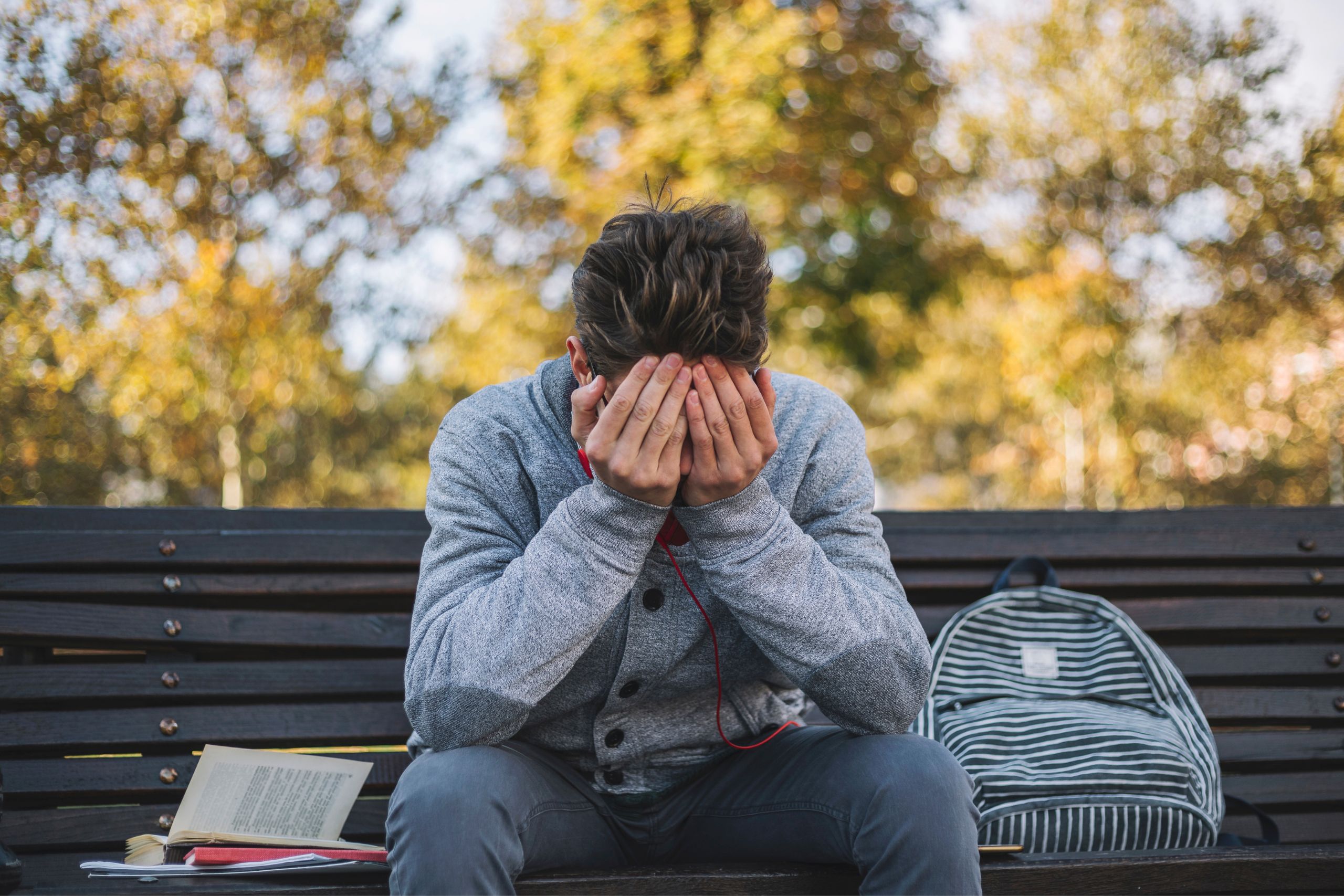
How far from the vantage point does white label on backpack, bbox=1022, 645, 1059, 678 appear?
254 cm

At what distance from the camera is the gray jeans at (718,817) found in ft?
5.16

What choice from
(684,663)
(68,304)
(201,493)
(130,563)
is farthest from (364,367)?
(684,663)

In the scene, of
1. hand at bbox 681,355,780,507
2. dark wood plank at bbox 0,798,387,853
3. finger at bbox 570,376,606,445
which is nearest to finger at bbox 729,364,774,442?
hand at bbox 681,355,780,507

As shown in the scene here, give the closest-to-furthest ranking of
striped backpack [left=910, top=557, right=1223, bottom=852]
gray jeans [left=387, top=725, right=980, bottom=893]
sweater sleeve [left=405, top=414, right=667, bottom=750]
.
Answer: gray jeans [left=387, top=725, right=980, bottom=893] → sweater sleeve [left=405, top=414, right=667, bottom=750] → striped backpack [left=910, top=557, right=1223, bottom=852]

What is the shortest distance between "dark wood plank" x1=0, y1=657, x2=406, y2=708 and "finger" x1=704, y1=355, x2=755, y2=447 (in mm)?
1175

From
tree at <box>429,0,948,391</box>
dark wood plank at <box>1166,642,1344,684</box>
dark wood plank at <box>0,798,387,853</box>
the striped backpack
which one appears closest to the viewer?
the striped backpack

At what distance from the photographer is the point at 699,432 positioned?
5.64ft

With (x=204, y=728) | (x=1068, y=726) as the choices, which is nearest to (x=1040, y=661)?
(x=1068, y=726)

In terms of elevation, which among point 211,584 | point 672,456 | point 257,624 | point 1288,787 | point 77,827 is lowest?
point 1288,787

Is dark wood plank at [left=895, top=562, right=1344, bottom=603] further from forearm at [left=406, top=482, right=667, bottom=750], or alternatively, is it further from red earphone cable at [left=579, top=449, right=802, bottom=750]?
forearm at [left=406, top=482, right=667, bottom=750]

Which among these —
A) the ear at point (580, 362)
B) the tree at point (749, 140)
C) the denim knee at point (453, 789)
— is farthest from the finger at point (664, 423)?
the tree at point (749, 140)

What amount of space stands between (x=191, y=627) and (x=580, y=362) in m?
1.29

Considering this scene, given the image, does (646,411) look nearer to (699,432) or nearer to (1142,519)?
(699,432)

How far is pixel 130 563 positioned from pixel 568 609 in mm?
1416
